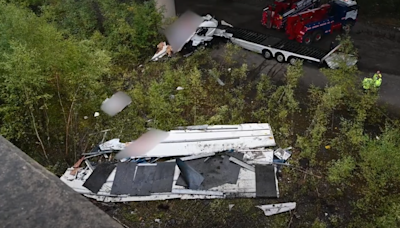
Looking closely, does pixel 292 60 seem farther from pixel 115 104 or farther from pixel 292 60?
pixel 115 104

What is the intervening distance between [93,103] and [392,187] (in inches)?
392

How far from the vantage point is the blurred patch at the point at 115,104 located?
1319 centimetres

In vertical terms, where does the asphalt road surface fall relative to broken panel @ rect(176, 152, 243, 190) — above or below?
below

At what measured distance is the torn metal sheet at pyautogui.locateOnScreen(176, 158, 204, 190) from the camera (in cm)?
1012

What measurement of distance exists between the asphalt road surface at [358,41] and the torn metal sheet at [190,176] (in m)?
6.23

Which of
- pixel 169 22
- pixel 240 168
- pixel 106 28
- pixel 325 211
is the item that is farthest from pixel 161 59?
pixel 325 211

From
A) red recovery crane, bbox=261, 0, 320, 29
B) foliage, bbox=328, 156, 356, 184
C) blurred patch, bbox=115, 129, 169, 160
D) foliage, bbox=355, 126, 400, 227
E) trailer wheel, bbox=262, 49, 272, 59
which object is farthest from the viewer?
red recovery crane, bbox=261, 0, 320, 29

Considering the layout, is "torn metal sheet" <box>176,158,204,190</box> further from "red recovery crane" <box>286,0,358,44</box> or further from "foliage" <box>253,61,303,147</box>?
"red recovery crane" <box>286,0,358,44</box>

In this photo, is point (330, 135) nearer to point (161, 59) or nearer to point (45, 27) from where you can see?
point (161, 59)

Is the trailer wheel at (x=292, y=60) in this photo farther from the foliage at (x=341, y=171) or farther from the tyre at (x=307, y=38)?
the foliage at (x=341, y=171)

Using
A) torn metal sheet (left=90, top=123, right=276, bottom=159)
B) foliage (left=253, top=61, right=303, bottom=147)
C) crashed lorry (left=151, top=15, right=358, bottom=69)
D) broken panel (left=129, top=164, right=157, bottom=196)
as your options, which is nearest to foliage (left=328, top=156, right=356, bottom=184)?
foliage (left=253, top=61, right=303, bottom=147)

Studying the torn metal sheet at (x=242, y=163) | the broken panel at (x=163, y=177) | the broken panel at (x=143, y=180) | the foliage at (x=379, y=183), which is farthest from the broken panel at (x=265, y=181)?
the broken panel at (x=143, y=180)

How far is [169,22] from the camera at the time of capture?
54.9 feet

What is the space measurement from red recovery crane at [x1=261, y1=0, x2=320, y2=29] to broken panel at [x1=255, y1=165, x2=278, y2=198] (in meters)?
8.86
